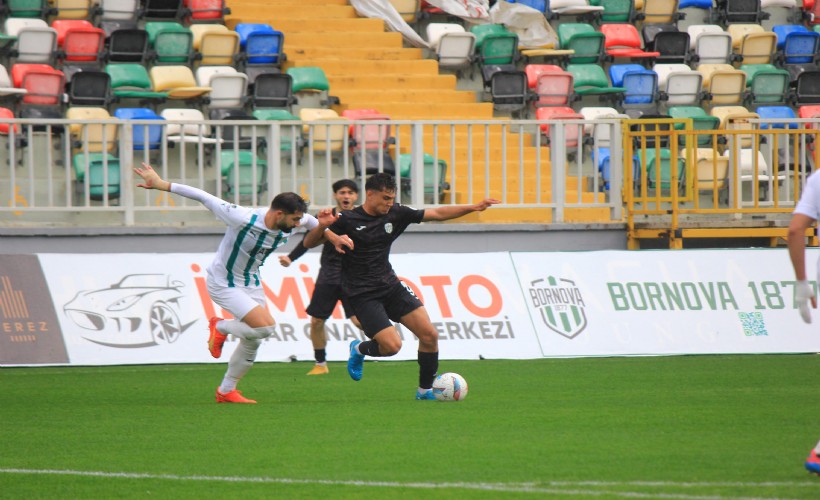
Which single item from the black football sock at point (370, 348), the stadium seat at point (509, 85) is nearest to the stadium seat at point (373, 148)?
the stadium seat at point (509, 85)

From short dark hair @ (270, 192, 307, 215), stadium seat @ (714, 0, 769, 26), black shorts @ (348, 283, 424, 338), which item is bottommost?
black shorts @ (348, 283, 424, 338)

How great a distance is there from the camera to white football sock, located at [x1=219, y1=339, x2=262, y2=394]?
11.2 metres

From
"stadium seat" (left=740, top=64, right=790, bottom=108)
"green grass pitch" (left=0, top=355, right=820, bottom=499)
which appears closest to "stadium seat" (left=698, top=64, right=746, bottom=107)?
"stadium seat" (left=740, top=64, right=790, bottom=108)

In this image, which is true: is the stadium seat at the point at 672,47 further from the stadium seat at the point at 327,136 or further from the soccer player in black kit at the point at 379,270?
the soccer player in black kit at the point at 379,270

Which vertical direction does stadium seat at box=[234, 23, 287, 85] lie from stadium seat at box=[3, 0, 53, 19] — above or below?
below

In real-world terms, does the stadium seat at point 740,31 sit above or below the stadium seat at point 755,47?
above

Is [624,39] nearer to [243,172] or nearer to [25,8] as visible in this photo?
[243,172]

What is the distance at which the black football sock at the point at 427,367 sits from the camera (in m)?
11.2

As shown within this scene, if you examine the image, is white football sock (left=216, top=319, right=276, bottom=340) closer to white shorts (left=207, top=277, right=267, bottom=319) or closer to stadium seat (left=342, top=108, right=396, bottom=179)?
white shorts (left=207, top=277, right=267, bottom=319)

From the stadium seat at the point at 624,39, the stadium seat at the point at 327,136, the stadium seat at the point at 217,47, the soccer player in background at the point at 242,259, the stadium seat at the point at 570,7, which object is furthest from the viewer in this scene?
the stadium seat at the point at 570,7

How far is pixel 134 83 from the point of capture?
21141 millimetres

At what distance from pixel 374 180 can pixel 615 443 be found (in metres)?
3.83

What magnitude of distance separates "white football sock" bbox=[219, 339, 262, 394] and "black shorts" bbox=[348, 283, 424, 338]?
0.94m

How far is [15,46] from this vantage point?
21250mm
